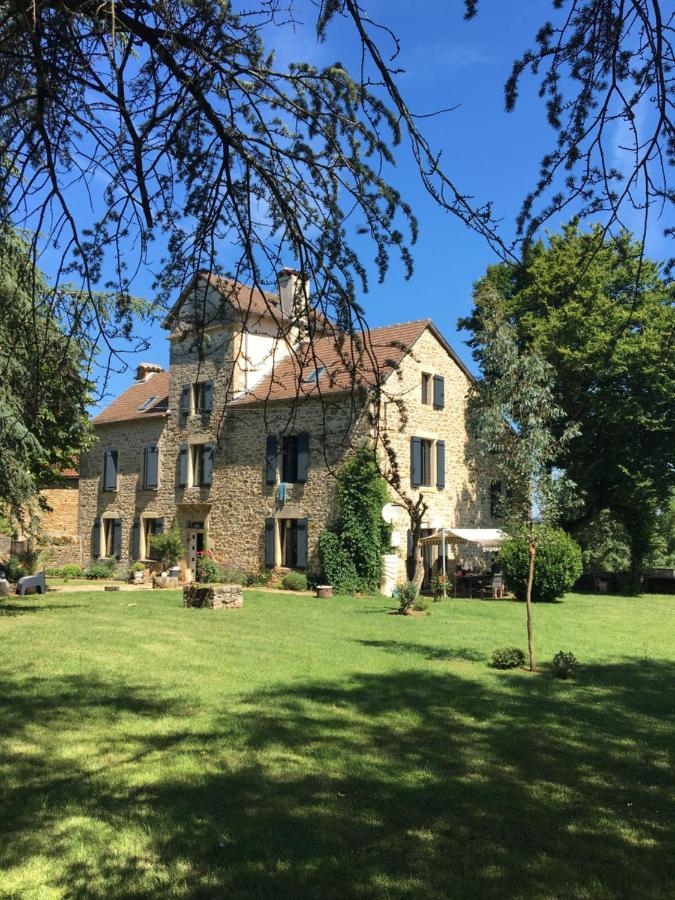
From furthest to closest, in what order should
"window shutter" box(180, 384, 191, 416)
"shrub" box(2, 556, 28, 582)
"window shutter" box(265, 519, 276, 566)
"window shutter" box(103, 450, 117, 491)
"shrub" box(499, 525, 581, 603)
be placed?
"window shutter" box(103, 450, 117, 491), "window shutter" box(180, 384, 191, 416), "shrub" box(2, 556, 28, 582), "window shutter" box(265, 519, 276, 566), "shrub" box(499, 525, 581, 603)

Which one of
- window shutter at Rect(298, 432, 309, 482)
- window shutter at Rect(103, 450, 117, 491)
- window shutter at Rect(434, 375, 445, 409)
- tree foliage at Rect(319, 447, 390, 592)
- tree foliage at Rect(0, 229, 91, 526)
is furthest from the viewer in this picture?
window shutter at Rect(103, 450, 117, 491)

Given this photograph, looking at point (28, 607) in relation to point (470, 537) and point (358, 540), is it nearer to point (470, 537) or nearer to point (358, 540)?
point (358, 540)

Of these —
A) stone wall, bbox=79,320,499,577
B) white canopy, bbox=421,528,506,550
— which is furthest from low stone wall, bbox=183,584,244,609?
white canopy, bbox=421,528,506,550

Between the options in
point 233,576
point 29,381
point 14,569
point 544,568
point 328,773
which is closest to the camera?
point 29,381

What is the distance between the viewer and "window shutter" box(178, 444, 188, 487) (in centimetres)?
2745

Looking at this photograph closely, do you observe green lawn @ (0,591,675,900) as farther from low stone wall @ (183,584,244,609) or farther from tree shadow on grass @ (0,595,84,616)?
low stone wall @ (183,584,244,609)

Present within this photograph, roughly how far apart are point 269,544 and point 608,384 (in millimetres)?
13389

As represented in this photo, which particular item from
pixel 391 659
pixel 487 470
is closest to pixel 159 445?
pixel 487 470

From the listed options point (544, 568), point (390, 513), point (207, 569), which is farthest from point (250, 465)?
point (544, 568)

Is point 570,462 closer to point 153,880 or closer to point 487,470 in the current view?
point 487,470

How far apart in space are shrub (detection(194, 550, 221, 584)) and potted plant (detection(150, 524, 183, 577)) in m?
1.63

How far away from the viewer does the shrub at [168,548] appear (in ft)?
88.7

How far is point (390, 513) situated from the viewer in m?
21.5

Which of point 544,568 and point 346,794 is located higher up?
point 544,568
